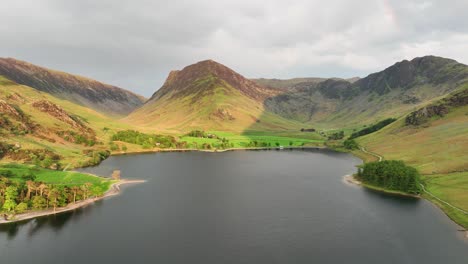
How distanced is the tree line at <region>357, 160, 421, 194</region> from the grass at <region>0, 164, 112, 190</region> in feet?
438

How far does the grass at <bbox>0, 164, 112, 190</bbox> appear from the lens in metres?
148

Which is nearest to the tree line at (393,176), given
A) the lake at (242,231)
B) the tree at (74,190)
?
the lake at (242,231)

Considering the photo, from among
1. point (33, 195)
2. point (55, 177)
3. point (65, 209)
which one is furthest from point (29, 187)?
point (55, 177)

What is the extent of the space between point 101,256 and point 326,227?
69678 millimetres

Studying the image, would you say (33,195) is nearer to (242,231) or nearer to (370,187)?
(242,231)

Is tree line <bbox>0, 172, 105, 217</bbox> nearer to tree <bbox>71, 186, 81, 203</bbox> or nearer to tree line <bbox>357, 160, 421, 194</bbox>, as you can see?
tree <bbox>71, 186, 81, 203</bbox>

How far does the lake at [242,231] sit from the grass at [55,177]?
16178 millimetres

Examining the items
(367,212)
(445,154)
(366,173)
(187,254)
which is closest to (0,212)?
(187,254)

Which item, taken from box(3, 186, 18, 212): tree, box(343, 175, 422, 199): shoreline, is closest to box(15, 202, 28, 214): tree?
box(3, 186, 18, 212): tree

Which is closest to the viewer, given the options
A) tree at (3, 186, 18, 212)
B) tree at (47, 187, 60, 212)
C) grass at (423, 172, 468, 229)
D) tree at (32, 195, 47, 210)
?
tree at (3, 186, 18, 212)

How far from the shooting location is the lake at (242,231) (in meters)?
89.0

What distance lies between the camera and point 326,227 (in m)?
Result: 110

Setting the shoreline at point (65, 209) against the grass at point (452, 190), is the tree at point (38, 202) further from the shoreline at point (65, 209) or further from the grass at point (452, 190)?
the grass at point (452, 190)

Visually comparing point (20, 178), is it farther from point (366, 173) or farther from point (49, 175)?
point (366, 173)
